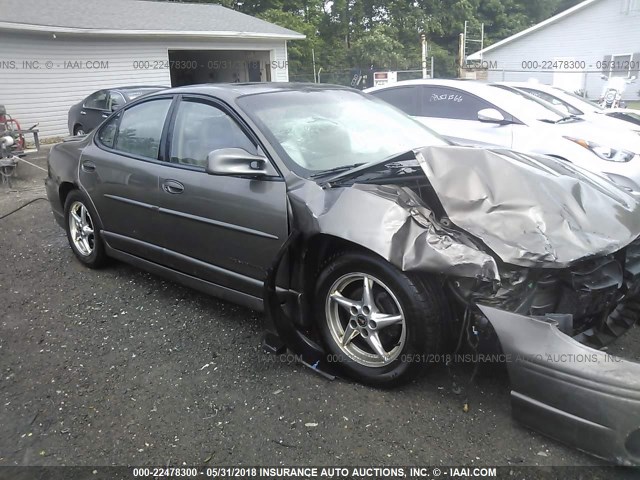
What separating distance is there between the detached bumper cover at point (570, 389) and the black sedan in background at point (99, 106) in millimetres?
9490

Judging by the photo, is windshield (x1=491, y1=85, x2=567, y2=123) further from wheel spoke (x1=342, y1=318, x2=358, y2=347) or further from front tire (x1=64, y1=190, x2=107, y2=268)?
front tire (x1=64, y1=190, x2=107, y2=268)

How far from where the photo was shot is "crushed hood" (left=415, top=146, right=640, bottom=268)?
2424 mm

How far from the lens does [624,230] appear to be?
8.87 ft

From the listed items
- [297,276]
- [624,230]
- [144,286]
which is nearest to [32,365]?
[144,286]

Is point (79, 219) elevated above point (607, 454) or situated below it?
above

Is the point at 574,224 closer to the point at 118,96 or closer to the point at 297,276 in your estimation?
the point at 297,276

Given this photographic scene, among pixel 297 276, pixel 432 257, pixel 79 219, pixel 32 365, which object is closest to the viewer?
pixel 432 257

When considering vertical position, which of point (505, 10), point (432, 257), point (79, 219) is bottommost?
point (79, 219)

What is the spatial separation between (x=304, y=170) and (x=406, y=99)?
4.84m

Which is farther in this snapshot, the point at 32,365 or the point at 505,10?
the point at 505,10

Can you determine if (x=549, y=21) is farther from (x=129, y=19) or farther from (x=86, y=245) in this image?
(x=86, y=245)

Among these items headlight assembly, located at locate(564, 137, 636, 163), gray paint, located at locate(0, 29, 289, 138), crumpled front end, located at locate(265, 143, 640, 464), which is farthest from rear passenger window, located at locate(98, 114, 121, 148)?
gray paint, located at locate(0, 29, 289, 138)

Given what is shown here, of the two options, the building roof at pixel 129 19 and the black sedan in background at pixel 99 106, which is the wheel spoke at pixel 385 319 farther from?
the building roof at pixel 129 19

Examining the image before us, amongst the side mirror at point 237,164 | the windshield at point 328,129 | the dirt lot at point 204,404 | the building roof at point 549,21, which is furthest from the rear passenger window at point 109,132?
the building roof at point 549,21
